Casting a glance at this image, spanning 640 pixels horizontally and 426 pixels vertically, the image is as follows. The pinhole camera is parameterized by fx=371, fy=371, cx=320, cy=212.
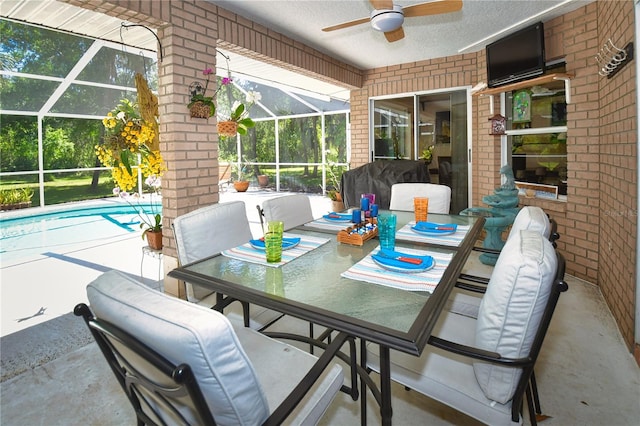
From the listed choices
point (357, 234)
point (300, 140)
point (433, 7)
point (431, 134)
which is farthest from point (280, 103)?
point (357, 234)

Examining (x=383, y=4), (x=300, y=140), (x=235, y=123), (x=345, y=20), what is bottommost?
(x=235, y=123)

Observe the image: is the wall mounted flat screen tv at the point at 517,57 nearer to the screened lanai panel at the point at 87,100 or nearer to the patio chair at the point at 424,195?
the patio chair at the point at 424,195

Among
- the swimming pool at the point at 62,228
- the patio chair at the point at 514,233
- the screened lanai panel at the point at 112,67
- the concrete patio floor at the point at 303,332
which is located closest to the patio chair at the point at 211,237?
the concrete patio floor at the point at 303,332

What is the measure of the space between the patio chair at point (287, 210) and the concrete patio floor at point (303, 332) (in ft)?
2.50

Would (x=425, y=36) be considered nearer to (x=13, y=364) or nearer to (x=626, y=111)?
(x=626, y=111)

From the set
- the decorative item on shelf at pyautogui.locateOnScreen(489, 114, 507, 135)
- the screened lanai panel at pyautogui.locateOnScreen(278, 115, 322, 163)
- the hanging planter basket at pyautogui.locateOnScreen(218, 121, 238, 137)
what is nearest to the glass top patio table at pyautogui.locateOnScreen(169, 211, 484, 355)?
the hanging planter basket at pyautogui.locateOnScreen(218, 121, 238, 137)

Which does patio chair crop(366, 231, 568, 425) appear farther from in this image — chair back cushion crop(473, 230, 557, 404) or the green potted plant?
the green potted plant

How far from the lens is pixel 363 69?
5797 millimetres

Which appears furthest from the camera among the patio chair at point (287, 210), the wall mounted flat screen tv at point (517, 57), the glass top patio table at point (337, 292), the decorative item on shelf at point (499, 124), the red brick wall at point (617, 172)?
the decorative item on shelf at point (499, 124)

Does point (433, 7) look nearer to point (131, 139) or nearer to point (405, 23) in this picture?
point (405, 23)

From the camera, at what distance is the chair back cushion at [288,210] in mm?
2562

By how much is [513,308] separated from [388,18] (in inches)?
80.3

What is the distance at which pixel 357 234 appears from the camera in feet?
6.50

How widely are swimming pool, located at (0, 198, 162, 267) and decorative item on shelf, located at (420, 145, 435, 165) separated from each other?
155 inches
